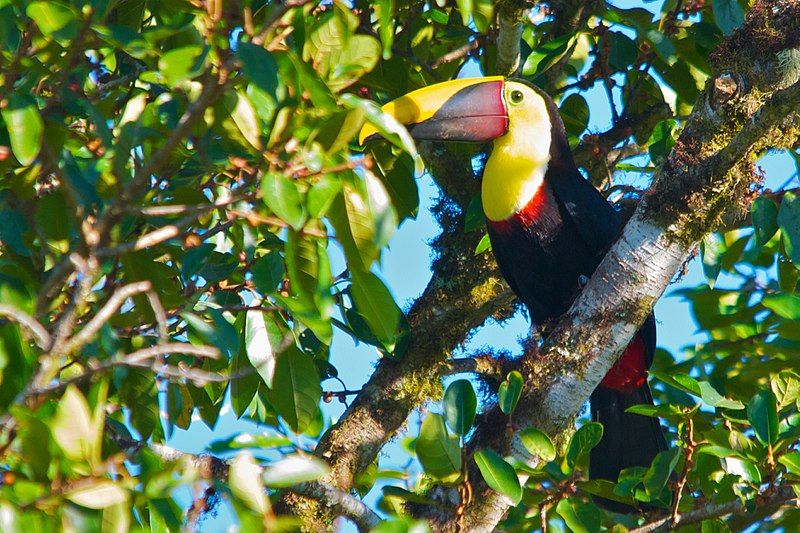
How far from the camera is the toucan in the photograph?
3.88 meters

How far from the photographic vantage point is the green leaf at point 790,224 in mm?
2779

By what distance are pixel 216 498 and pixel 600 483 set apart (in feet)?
4.39

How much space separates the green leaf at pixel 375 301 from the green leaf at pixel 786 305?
3.62ft

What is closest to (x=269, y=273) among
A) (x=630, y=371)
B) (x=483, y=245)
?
(x=483, y=245)

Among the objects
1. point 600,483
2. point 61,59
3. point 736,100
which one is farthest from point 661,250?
point 61,59

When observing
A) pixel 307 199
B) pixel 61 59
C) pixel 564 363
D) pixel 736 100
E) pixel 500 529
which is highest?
pixel 736 100

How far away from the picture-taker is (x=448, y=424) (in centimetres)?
269

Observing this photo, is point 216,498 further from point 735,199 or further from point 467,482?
point 735,199

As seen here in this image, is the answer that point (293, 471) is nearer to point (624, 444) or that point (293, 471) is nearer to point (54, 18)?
point (54, 18)

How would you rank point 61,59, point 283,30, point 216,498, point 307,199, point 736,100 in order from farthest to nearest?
point 216,498 → point 736,100 → point 61,59 → point 283,30 → point 307,199

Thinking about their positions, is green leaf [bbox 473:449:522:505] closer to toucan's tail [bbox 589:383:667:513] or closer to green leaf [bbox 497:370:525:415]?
green leaf [bbox 497:370:525:415]

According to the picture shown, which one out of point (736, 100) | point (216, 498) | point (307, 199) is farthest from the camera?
point (216, 498)

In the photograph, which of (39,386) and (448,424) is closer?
(39,386)

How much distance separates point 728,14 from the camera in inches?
114
